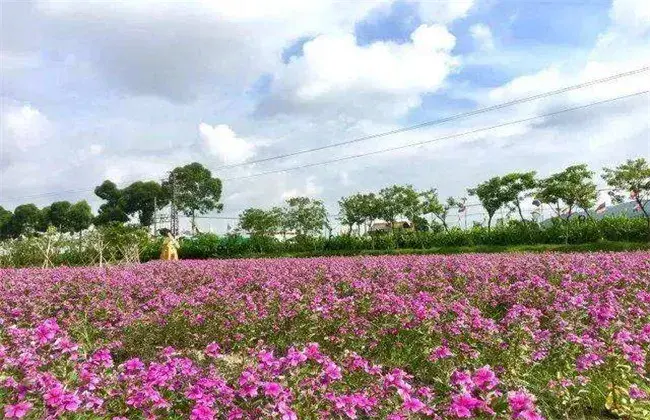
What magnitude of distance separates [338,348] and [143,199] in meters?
62.5

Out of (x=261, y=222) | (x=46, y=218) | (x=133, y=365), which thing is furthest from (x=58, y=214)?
(x=133, y=365)

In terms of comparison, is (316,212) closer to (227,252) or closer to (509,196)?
(227,252)

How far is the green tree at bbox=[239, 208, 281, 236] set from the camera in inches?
1720

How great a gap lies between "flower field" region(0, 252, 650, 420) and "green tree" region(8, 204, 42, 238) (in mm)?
70677

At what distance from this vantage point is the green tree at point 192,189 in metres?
56.4

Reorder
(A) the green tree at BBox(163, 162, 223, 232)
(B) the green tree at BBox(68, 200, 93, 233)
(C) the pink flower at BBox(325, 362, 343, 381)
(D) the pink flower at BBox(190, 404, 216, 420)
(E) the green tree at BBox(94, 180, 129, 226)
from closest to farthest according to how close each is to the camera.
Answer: (D) the pink flower at BBox(190, 404, 216, 420), (C) the pink flower at BBox(325, 362, 343, 381), (A) the green tree at BBox(163, 162, 223, 232), (E) the green tree at BBox(94, 180, 129, 226), (B) the green tree at BBox(68, 200, 93, 233)

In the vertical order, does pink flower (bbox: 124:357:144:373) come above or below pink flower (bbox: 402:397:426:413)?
above

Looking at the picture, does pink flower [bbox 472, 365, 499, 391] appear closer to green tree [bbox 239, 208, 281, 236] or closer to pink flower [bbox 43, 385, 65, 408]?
pink flower [bbox 43, 385, 65, 408]

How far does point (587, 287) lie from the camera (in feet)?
25.3

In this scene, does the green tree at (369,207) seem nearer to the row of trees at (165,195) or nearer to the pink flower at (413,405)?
the row of trees at (165,195)

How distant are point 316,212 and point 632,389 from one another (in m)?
39.8

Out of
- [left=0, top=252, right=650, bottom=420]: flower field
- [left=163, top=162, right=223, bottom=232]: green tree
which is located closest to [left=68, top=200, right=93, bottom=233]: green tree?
[left=163, top=162, right=223, bottom=232]: green tree

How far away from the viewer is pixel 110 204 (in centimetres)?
6900

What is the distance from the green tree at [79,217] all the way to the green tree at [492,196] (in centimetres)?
4752
